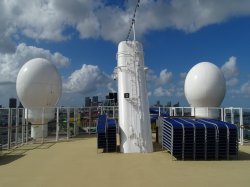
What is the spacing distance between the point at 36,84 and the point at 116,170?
1098 cm

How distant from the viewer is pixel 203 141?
10453 mm

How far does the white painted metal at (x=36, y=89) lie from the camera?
58.8 feet

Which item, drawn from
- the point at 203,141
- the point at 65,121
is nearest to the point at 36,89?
the point at 65,121

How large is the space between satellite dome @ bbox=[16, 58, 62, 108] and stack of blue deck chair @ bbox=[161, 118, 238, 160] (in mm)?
10123

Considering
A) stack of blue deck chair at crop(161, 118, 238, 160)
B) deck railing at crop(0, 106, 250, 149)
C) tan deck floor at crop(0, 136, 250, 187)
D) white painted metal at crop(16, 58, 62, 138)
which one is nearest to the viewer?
tan deck floor at crop(0, 136, 250, 187)

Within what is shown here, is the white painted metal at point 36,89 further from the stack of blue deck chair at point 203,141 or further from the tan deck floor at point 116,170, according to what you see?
the stack of blue deck chair at point 203,141

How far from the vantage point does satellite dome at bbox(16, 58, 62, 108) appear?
1798 centimetres

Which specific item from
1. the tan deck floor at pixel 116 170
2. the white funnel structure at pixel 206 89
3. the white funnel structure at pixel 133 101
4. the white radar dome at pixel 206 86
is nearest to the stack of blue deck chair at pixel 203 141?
the tan deck floor at pixel 116 170

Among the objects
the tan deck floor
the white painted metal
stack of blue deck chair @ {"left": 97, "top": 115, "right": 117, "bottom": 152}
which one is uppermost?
the white painted metal

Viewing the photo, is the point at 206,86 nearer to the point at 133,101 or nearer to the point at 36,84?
the point at 133,101

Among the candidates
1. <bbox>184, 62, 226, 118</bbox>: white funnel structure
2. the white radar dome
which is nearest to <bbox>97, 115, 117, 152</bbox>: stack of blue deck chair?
<bbox>184, 62, 226, 118</bbox>: white funnel structure

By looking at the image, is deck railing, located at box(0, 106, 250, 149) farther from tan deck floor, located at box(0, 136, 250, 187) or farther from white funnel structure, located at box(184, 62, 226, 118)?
tan deck floor, located at box(0, 136, 250, 187)

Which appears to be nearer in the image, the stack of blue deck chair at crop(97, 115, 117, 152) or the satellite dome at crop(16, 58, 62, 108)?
the stack of blue deck chair at crop(97, 115, 117, 152)

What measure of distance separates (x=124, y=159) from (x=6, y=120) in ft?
24.6
